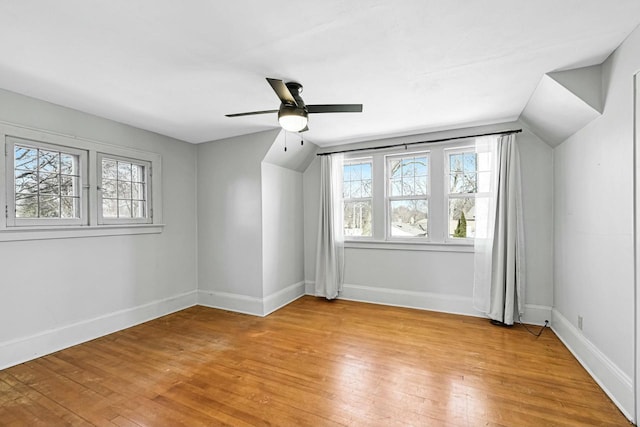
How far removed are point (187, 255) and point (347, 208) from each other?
8.46 ft

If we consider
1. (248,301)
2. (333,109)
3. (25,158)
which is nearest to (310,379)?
(248,301)

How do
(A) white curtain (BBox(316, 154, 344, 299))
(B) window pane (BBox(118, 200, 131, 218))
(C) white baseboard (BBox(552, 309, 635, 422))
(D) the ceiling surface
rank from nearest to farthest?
(D) the ceiling surface
(C) white baseboard (BBox(552, 309, 635, 422))
(B) window pane (BBox(118, 200, 131, 218))
(A) white curtain (BBox(316, 154, 344, 299))

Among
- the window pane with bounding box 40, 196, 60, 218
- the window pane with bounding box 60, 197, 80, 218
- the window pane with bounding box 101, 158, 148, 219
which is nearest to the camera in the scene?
the window pane with bounding box 40, 196, 60, 218

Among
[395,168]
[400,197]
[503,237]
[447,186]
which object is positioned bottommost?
[503,237]

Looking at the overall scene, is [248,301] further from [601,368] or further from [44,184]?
[601,368]

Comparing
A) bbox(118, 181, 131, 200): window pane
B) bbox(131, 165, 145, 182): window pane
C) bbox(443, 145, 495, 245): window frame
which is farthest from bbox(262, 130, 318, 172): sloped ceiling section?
bbox(443, 145, 495, 245): window frame

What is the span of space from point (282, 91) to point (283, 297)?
3.06m

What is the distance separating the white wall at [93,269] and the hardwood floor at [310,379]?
0.78 feet

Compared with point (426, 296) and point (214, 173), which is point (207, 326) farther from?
point (426, 296)

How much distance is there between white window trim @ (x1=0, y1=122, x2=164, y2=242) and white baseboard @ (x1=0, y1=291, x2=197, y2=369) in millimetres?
942

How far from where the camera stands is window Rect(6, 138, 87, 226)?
8.59 feet

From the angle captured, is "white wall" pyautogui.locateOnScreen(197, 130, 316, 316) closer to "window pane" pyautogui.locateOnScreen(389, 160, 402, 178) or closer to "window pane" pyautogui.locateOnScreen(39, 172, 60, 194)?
"window pane" pyautogui.locateOnScreen(389, 160, 402, 178)

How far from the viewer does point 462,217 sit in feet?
12.7

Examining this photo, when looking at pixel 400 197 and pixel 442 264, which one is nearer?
pixel 442 264
